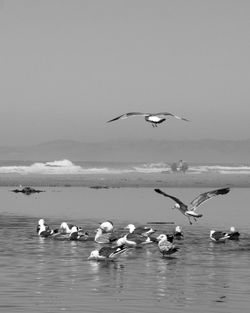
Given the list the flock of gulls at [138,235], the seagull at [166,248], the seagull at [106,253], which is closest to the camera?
the seagull at [106,253]

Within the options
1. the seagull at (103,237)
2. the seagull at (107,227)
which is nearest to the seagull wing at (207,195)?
the seagull at (107,227)

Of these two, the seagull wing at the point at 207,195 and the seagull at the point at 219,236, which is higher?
the seagull wing at the point at 207,195

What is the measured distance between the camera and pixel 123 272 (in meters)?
Result: 22.6

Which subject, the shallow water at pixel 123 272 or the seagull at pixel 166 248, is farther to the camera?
the seagull at pixel 166 248

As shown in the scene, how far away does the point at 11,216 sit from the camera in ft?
132

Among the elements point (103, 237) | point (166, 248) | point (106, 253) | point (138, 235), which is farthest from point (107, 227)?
point (106, 253)

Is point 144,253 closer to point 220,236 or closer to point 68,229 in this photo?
point 220,236

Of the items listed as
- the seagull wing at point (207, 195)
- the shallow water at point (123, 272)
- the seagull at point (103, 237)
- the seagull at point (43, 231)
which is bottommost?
the shallow water at point (123, 272)

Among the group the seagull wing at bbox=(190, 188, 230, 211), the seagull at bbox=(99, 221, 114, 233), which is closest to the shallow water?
the seagull wing at bbox=(190, 188, 230, 211)

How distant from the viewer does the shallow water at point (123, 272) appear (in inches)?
699

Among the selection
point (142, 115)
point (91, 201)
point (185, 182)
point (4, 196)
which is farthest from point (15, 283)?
point (185, 182)

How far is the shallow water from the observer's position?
17763 mm

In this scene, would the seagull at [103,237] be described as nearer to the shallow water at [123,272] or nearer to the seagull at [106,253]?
the shallow water at [123,272]

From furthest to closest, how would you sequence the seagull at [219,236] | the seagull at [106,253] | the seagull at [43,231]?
the seagull at [43,231]
the seagull at [219,236]
the seagull at [106,253]
